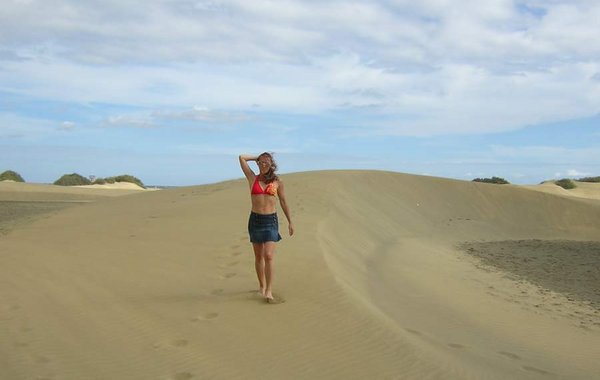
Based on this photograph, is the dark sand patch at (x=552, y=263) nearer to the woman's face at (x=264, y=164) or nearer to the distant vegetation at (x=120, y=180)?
the woman's face at (x=264, y=164)

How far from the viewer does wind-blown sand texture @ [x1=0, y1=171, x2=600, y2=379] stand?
493 centimetres

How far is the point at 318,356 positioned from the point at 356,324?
89 centimetres

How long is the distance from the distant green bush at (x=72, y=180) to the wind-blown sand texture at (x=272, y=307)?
4898 centimetres

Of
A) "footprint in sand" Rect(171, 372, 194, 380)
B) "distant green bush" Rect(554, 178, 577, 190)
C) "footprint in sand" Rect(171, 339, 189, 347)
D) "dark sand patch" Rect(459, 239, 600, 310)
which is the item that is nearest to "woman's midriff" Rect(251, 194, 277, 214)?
"footprint in sand" Rect(171, 339, 189, 347)

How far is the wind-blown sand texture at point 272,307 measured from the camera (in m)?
4.93

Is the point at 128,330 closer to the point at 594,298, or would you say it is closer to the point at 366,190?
the point at 594,298

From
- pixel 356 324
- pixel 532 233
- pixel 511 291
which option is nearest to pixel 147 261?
pixel 356 324

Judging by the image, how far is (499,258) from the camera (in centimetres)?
1485

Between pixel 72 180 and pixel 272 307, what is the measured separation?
6012 cm

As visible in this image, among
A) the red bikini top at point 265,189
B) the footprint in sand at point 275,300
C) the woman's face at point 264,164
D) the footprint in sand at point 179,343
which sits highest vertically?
the woman's face at point 264,164

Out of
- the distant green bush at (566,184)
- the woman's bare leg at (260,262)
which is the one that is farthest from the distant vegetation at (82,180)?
the woman's bare leg at (260,262)

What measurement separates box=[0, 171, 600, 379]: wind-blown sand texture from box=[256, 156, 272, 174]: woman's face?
1.52 meters

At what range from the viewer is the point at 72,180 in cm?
6103

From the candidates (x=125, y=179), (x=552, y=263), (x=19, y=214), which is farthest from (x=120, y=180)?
(x=552, y=263)
